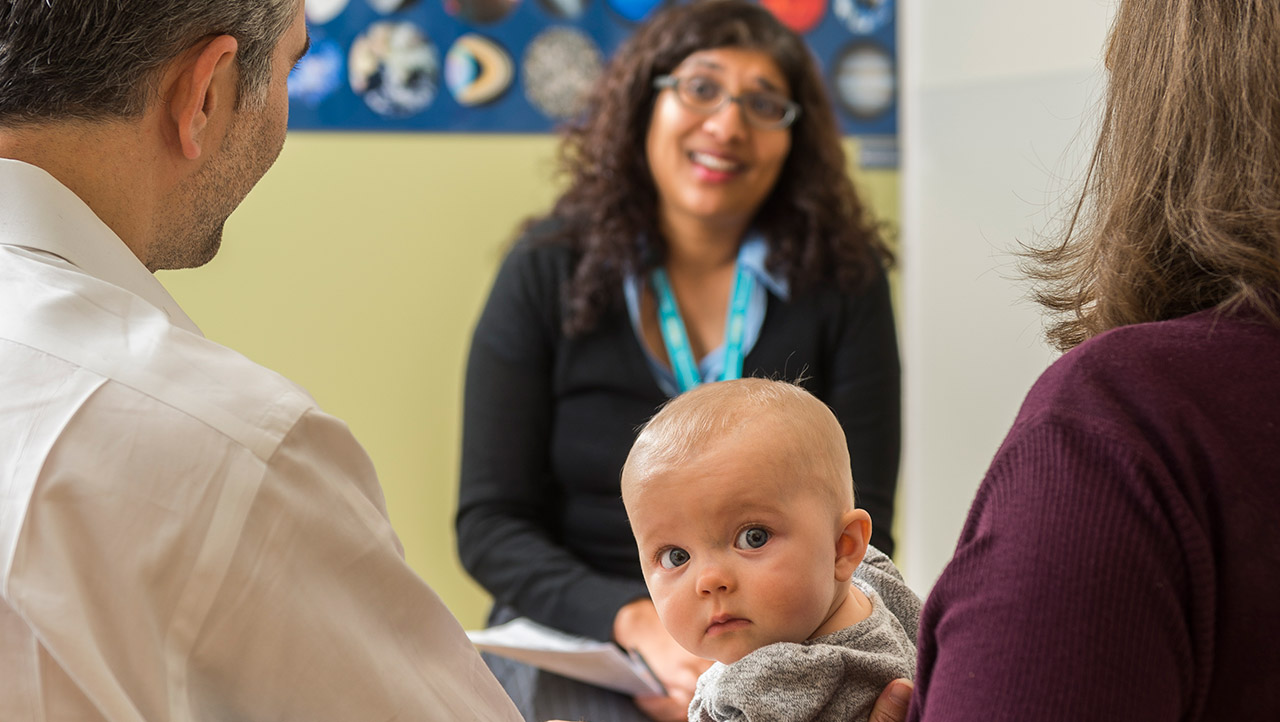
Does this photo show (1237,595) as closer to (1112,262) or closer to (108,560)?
(1112,262)

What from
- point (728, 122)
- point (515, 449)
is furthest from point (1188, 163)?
point (515, 449)

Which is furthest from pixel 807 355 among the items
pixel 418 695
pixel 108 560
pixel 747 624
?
pixel 108 560

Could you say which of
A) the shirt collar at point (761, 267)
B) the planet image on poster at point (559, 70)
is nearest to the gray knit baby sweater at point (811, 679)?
the shirt collar at point (761, 267)

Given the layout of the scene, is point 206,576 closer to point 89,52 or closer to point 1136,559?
point 89,52

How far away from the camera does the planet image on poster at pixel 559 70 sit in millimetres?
3004

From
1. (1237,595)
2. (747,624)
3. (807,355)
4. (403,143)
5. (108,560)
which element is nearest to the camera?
(1237,595)

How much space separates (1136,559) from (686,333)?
148 cm

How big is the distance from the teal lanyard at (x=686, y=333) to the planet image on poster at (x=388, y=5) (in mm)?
1226

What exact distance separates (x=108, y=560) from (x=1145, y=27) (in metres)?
0.86

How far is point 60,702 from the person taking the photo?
81 cm

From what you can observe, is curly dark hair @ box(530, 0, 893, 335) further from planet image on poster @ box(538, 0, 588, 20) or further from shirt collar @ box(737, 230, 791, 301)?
planet image on poster @ box(538, 0, 588, 20)

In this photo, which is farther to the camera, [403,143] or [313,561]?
[403,143]

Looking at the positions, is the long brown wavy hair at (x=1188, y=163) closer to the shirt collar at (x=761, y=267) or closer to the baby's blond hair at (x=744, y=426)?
the baby's blond hair at (x=744, y=426)

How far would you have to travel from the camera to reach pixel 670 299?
2150mm
